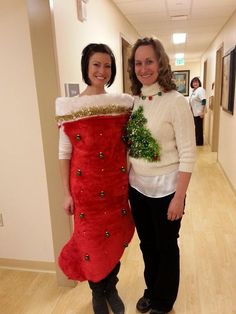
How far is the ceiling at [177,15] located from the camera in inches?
126

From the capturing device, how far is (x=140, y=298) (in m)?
1.75

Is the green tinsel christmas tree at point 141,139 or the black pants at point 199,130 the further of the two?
the black pants at point 199,130

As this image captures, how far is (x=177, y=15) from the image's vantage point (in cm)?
372

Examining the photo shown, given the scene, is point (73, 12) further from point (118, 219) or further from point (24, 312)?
point (24, 312)

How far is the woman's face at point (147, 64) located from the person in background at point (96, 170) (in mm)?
150

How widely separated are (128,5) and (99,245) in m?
2.80

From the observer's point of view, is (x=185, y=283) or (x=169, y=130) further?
(x=185, y=283)

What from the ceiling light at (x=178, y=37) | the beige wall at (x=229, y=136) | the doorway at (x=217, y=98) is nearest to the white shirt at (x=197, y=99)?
the doorway at (x=217, y=98)

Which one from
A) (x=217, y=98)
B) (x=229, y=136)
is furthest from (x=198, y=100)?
(x=229, y=136)

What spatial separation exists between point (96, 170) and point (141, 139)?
271 mm

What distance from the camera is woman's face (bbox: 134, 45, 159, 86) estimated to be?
1.31 meters

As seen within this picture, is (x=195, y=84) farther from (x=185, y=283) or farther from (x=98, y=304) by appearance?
(x=98, y=304)

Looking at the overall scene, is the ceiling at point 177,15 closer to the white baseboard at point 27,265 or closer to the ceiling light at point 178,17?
the ceiling light at point 178,17

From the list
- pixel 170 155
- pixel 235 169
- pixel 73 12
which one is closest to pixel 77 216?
pixel 170 155
